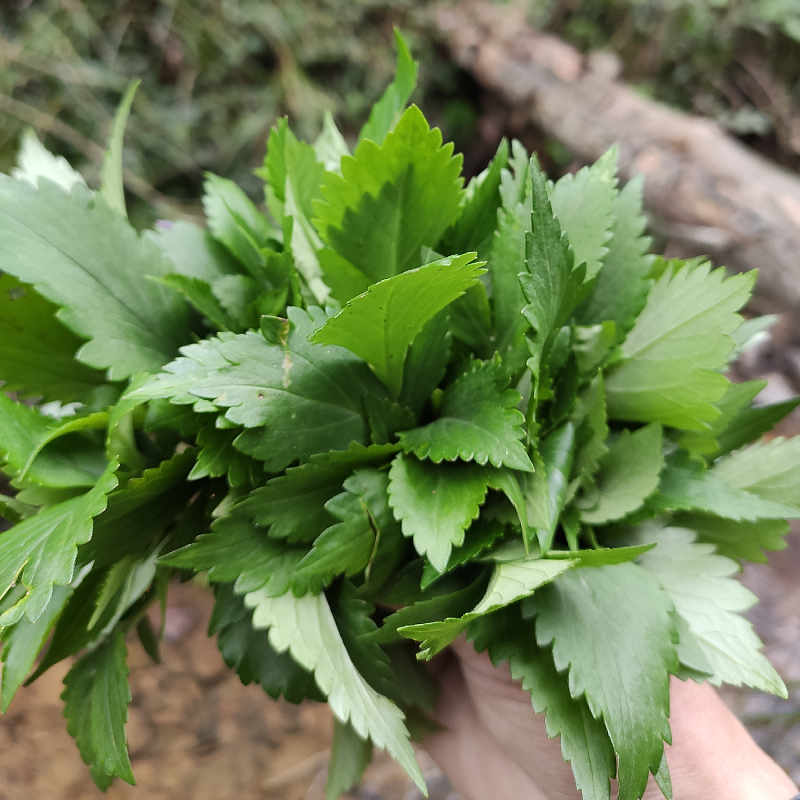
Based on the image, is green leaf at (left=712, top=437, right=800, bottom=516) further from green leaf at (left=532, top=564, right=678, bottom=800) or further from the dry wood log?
the dry wood log

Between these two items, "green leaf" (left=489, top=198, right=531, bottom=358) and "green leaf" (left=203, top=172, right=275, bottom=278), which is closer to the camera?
"green leaf" (left=489, top=198, right=531, bottom=358)

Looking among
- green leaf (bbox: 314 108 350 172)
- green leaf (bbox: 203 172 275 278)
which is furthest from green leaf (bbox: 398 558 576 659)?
green leaf (bbox: 314 108 350 172)

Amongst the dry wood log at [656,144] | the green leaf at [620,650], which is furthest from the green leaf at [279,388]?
the dry wood log at [656,144]

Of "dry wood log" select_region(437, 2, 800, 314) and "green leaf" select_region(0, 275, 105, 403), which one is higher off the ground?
"dry wood log" select_region(437, 2, 800, 314)

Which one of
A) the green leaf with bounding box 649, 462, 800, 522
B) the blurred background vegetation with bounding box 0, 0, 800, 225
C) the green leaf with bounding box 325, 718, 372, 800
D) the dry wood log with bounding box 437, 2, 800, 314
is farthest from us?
the blurred background vegetation with bounding box 0, 0, 800, 225

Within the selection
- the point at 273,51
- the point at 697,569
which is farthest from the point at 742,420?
the point at 273,51
